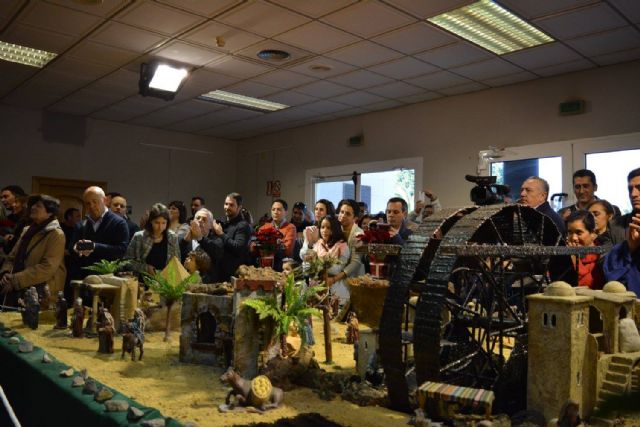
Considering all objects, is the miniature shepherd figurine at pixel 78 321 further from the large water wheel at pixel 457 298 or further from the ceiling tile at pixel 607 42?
the ceiling tile at pixel 607 42

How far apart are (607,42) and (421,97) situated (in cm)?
322

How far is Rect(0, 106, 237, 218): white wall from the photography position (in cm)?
1030

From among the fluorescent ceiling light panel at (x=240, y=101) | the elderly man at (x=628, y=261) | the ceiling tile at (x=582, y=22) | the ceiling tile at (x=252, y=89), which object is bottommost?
the elderly man at (x=628, y=261)

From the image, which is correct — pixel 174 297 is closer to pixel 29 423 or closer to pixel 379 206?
Answer: pixel 29 423

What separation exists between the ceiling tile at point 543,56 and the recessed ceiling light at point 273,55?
2897 mm

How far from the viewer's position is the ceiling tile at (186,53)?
675 cm

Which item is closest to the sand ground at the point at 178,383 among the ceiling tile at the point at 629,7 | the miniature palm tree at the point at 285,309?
the miniature palm tree at the point at 285,309

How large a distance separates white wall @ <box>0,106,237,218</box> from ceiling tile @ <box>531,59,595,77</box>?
8220mm

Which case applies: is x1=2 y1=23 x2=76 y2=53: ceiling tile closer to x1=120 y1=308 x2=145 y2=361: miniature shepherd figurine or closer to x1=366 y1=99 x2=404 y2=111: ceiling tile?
x1=120 y1=308 x2=145 y2=361: miniature shepherd figurine

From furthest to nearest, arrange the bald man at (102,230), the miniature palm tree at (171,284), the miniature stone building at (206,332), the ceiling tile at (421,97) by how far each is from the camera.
Result: the ceiling tile at (421,97), the bald man at (102,230), the miniature palm tree at (171,284), the miniature stone building at (206,332)

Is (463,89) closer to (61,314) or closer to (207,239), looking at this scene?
(207,239)

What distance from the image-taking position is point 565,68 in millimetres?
7234

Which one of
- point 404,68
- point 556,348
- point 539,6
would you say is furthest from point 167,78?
point 556,348

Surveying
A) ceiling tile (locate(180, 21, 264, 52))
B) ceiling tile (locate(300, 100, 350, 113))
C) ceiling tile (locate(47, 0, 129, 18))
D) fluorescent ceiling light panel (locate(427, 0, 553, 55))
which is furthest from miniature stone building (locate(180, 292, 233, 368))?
Result: ceiling tile (locate(300, 100, 350, 113))
